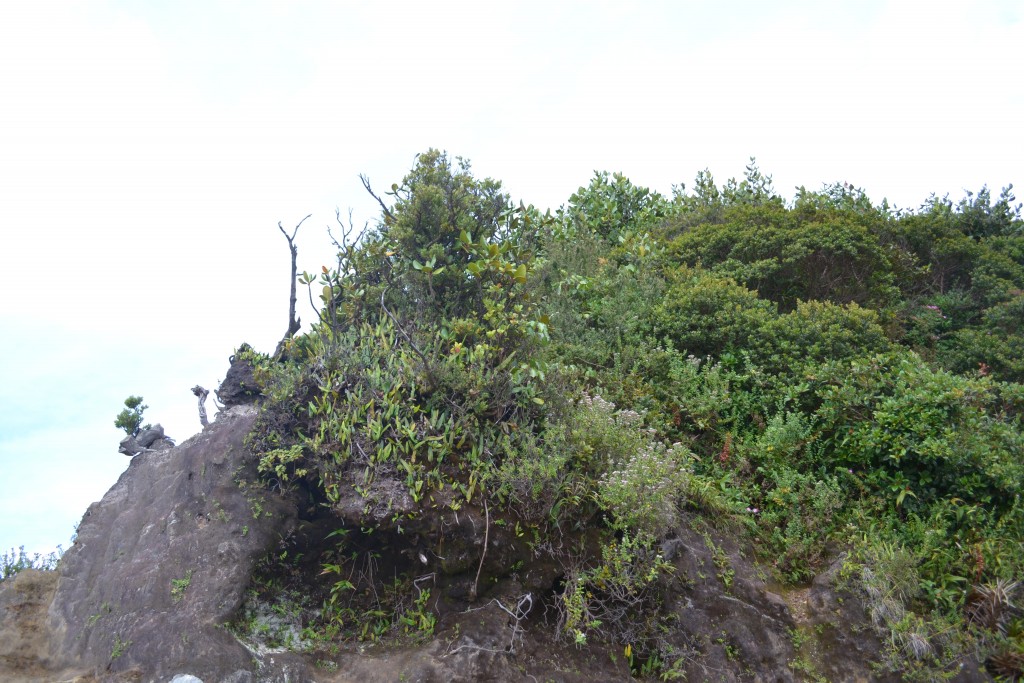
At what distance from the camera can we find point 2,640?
6.75 meters

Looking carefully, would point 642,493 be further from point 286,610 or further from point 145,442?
point 145,442

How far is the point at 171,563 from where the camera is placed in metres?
6.48

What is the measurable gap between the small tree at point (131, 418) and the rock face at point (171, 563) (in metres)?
0.63

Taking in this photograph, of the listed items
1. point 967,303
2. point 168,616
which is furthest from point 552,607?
point 967,303

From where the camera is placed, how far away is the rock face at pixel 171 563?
19.6ft

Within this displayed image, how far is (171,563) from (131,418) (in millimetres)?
2274

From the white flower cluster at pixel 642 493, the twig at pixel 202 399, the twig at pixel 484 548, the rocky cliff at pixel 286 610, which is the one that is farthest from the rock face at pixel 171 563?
the white flower cluster at pixel 642 493

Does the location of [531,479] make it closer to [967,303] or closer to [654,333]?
[654,333]

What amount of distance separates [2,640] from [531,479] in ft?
16.1

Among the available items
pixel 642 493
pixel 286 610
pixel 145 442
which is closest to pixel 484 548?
pixel 642 493

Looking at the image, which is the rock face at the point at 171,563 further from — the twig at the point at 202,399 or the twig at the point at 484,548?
the twig at the point at 484,548

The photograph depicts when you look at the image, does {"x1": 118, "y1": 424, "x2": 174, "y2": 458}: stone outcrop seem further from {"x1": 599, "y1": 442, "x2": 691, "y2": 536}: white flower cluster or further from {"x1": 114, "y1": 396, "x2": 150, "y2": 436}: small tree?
{"x1": 599, "y1": 442, "x2": 691, "y2": 536}: white flower cluster

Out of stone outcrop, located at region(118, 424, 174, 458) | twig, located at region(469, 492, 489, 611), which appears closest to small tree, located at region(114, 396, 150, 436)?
stone outcrop, located at region(118, 424, 174, 458)

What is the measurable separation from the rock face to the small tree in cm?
63
